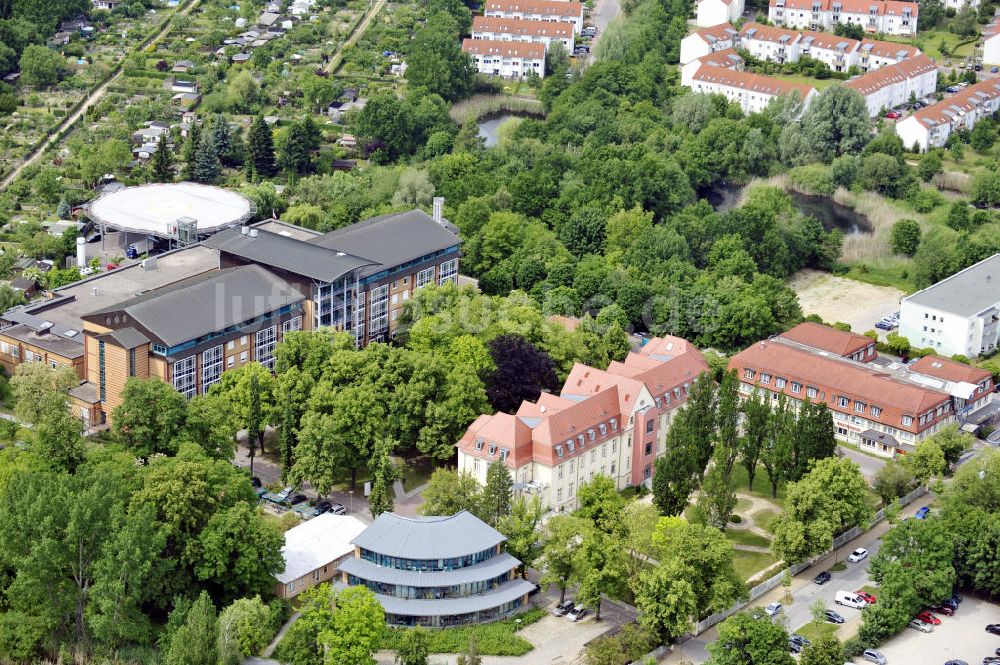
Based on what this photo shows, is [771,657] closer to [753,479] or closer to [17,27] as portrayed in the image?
[753,479]

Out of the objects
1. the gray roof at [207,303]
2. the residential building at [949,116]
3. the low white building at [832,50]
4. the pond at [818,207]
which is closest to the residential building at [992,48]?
the residential building at [949,116]

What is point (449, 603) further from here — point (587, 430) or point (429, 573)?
point (587, 430)

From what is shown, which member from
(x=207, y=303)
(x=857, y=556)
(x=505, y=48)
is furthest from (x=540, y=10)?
(x=857, y=556)

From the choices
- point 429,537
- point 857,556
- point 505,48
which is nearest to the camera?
point 429,537

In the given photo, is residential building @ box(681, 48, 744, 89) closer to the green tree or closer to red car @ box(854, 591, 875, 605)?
the green tree

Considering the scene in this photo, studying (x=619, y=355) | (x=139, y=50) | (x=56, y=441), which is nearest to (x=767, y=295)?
(x=619, y=355)
